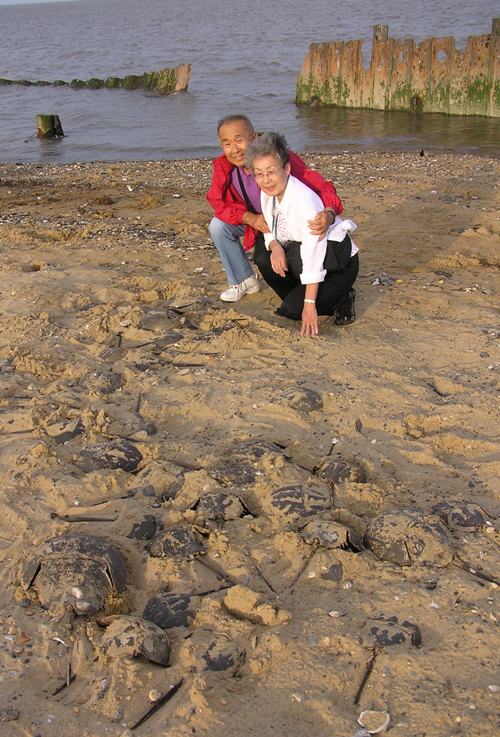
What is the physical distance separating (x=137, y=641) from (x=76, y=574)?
1.32ft

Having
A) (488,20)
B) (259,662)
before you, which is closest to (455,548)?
(259,662)

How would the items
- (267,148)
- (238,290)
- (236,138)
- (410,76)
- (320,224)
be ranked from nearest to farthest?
(267,148), (320,224), (236,138), (238,290), (410,76)

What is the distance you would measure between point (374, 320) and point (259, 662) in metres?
2.97

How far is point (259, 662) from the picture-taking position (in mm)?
2357

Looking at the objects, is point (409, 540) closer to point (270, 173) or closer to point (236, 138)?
point (270, 173)

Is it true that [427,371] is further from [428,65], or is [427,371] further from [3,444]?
[428,65]

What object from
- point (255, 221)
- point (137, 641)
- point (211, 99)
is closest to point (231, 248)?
point (255, 221)

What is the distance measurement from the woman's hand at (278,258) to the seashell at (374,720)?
2953 millimetres

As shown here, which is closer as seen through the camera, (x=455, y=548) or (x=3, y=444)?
(x=455, y=548)

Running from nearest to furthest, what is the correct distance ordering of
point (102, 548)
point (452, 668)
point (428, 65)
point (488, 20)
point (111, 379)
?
point (452, 668)
point (102, 548)
point (111, 379)
point (428, 65)
point (488, 20)

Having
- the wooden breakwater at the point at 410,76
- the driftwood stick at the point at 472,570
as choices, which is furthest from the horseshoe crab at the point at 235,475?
the wooden breakwater at the point at 410,76

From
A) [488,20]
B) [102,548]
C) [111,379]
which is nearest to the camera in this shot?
[102,548]

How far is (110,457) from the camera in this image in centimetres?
345

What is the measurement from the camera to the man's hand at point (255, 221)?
4.69 metres
